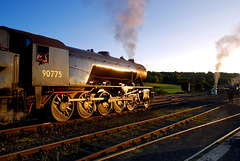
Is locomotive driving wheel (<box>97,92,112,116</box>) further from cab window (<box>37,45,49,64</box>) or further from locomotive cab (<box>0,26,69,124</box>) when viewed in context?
cab window (<box>37,45,49,64</box>)

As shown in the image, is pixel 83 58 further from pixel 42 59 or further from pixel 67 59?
pixel 42 59

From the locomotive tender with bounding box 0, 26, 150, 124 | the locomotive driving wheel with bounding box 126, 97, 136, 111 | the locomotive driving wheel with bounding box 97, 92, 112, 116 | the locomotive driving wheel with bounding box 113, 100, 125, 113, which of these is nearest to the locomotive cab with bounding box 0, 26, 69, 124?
the locomotive tender with bounding box 0, 26, 150, 124

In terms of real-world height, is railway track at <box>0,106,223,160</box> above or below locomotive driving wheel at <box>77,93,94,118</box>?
below

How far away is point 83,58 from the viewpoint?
9312mm

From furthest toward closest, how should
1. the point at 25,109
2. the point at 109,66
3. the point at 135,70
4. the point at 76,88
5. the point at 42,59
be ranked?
the point at 135,70, the point at 109,66, the point at 76,88, the point at 42,59, the point at 25,109

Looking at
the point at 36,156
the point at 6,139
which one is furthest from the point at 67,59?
the point at 36,156

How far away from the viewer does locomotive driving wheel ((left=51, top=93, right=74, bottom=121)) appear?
795 centimetres

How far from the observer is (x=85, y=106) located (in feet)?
30.6

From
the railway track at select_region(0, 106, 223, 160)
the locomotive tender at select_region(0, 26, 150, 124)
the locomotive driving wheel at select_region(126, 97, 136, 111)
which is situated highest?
the locomotive tender at select_region(0, 26, 150, 124)

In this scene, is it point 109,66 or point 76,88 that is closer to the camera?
point 76,88

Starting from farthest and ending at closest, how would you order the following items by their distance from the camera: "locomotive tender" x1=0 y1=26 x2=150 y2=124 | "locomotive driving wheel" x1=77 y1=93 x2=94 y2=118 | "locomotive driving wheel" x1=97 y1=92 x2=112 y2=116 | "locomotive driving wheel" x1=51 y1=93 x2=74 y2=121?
"locomotive driving wheel" x1=97 y1=92 x2=112 y2=116, "locomotive driving wheel" x1=77 y1=93 x2=94 y2=118, "locomotive driving wheel" x1=51 y1=93 x2=74 y2=121, "locomotive tender" x1=0 y1=26 x2=150 y2=124

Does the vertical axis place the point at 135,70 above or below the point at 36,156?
above

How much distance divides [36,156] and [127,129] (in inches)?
151

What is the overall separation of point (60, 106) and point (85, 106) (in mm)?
1499
